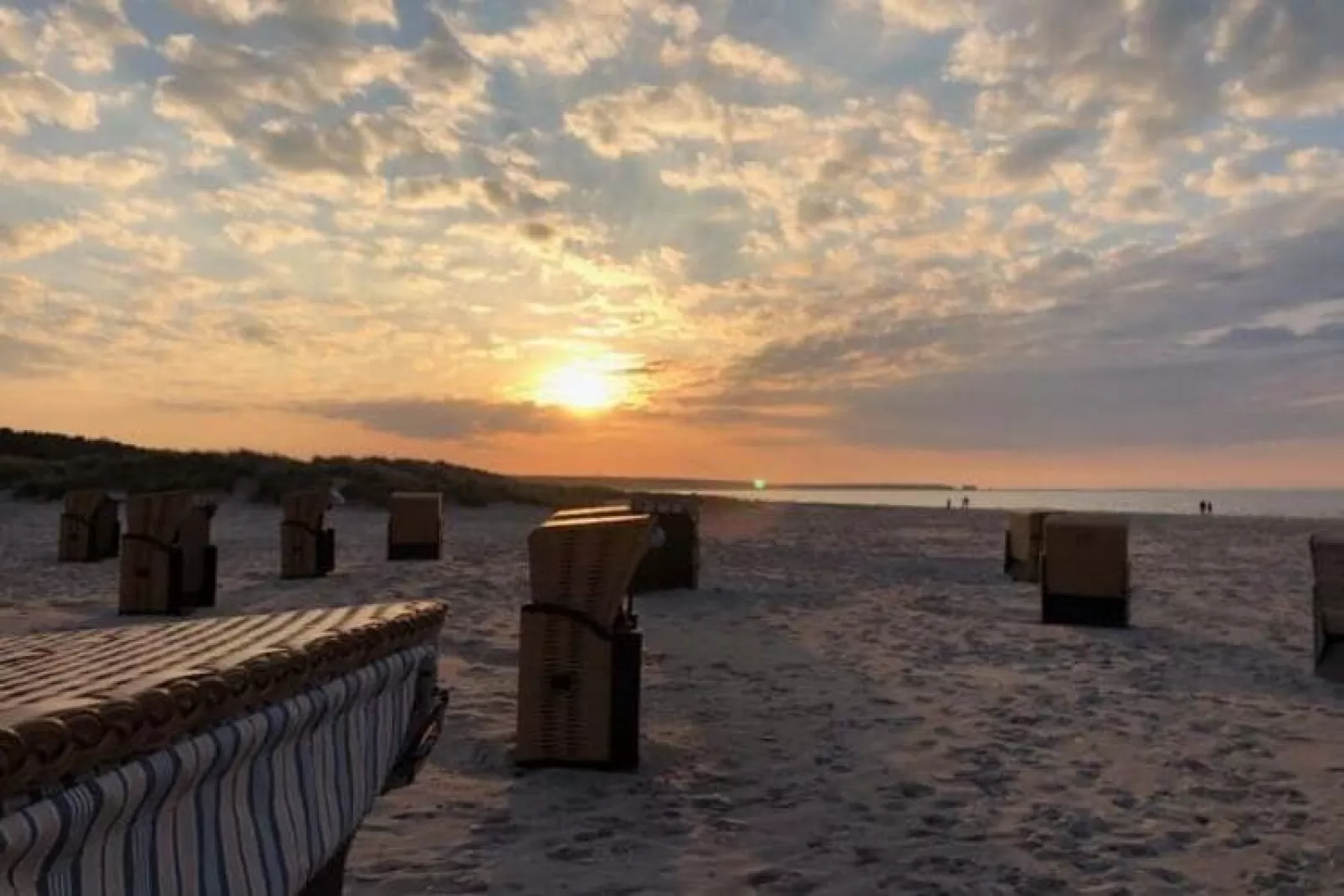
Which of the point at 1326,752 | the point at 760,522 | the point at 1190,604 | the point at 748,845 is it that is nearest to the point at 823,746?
the point at 748,845

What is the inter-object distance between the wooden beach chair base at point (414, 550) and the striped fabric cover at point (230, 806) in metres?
15.9

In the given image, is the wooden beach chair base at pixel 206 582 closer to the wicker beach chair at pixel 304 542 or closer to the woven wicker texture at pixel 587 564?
the wicker beach chair at pixel 304 542

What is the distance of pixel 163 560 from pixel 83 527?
7.22m

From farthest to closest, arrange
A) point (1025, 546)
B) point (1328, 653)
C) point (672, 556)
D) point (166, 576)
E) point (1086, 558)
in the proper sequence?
point (1025, 546), point (672, 556), point (1086, 558), point (166, 576), point (1328, 653)

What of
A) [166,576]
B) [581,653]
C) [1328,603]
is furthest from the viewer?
[166,576]

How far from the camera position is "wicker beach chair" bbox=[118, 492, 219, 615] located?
39.0 feet

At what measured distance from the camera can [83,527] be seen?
17938mm

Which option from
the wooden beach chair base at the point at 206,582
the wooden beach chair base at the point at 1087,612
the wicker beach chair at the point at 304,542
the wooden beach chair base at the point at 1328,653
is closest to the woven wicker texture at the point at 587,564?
the wooden beach chair base at the point at 1328,653

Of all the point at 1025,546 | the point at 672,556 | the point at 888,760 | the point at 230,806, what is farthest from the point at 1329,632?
the point at 230,806

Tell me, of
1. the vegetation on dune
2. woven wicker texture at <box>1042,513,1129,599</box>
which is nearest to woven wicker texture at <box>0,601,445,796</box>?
woven wicker texture at <box>1042,513,1129,599</box>

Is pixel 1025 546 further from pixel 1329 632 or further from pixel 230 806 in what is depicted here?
pixel 230 806

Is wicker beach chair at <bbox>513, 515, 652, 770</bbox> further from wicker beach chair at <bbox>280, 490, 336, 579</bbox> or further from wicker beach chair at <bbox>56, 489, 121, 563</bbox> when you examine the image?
wicker beach chair at <bbox>56, 489, 121, 563</bbox>

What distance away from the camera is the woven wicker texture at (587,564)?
5.95 m

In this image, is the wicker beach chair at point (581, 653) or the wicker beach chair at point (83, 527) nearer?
the wicker beach chair at point (581, 653)
